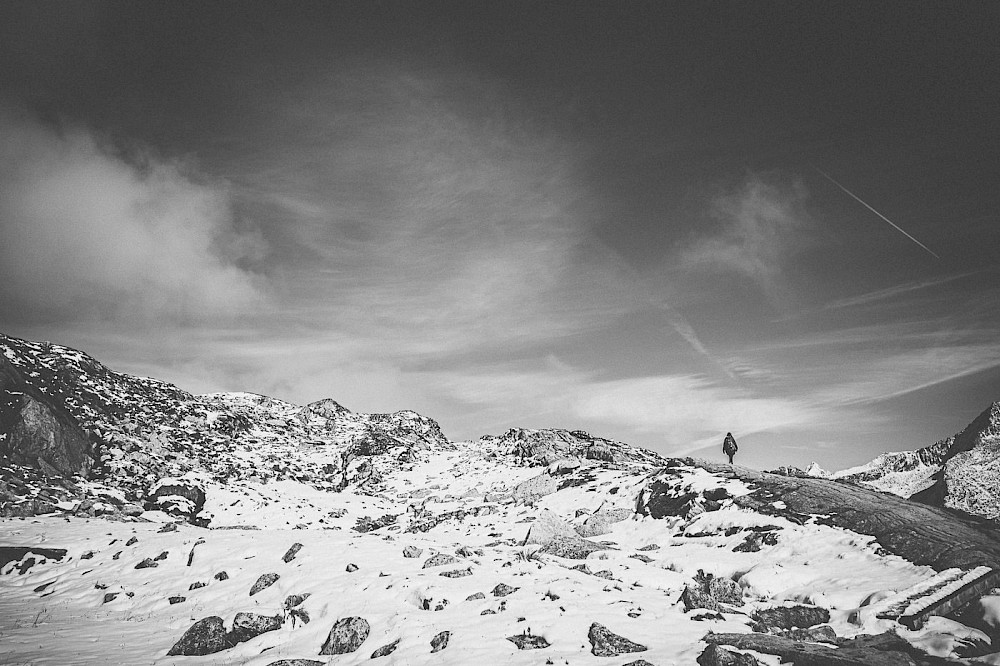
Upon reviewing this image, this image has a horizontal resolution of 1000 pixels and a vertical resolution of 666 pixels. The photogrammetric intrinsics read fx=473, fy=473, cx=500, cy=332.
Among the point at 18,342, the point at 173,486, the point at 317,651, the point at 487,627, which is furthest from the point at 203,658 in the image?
the point at 18,342

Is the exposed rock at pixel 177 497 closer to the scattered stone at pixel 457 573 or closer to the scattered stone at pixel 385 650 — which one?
the scattered stone at pixel 457 573

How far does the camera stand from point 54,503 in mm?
38250

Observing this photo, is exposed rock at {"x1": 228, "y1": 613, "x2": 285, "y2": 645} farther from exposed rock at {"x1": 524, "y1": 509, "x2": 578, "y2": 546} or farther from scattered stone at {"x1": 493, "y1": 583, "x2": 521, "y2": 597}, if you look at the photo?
exposed rock at {"x1": 524, "y1": 509, "x2": 578, "y2": 546}

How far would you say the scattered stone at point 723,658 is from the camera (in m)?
10.5

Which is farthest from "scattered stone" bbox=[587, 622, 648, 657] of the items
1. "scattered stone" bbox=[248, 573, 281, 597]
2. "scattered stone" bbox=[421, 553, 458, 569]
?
"scattered stone" bbox=[248, 573, 281, 597]

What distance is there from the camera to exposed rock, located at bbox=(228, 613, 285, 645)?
16016 mm

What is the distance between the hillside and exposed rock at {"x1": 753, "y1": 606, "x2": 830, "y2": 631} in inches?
2.5

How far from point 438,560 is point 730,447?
926 inches

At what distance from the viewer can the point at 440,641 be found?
13914 mm

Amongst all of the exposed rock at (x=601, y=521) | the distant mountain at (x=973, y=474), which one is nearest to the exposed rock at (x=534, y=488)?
the exposed rock at (x=601, y=521)

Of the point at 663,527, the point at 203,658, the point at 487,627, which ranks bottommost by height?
the point at 203,658

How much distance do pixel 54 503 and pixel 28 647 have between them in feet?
101

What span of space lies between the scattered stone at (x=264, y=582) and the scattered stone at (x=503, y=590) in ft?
33.6

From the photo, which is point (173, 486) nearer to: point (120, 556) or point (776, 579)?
point (120, 556)
